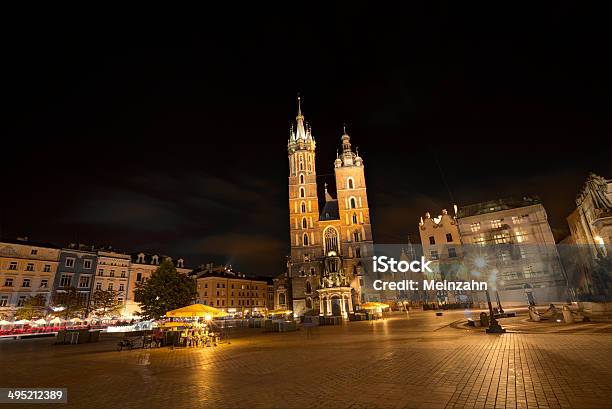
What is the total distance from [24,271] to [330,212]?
2272 inches

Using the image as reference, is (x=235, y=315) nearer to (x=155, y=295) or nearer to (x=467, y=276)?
(x=155, y=295)

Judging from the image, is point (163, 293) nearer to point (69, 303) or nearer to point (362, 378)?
point (69, 303)

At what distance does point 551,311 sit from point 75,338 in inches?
1431

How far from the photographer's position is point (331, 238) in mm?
68312

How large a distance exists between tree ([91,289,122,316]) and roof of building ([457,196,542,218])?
6517 cm

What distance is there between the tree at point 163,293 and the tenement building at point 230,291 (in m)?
29.5

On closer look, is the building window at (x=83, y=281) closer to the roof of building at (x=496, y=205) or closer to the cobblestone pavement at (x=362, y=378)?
the cobblestone pavement at (x=362, y=378)

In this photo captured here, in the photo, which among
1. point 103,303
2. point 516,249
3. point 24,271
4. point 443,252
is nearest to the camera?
point 24,271

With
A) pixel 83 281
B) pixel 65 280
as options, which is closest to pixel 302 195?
pixel 83 281

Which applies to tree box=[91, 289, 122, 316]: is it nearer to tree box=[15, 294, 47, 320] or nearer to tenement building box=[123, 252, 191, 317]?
tenement building box=[123, 252, 191, 317]

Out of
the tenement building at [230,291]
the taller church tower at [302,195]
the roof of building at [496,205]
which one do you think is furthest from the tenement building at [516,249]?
the tenement building at [230,291]

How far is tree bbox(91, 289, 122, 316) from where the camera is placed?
161ft

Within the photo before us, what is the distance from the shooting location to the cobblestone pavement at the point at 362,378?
6.26m

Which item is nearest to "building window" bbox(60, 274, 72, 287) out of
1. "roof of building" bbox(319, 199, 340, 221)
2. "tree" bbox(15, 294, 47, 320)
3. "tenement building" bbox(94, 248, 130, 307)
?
"tree" bbox(15, 294, 47, 320)
